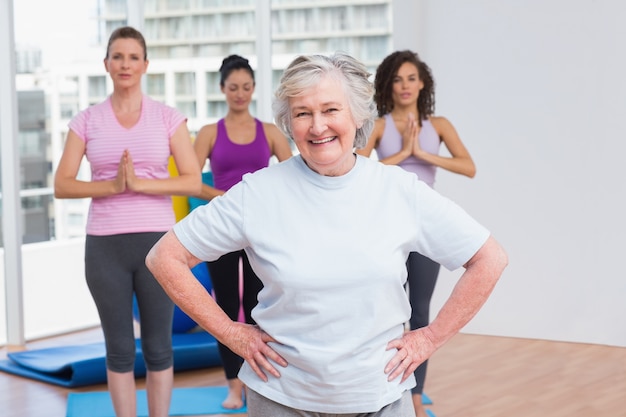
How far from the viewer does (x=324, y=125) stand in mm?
2027

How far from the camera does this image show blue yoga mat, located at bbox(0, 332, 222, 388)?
488 centimetres

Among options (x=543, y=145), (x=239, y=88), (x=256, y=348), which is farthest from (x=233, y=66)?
→ (x=256, y=348)

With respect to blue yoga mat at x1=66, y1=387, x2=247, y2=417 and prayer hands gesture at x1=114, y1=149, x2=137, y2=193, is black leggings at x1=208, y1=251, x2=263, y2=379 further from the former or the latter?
prayer hands gesture at x1=114, y1=149, x2=137, y2=193

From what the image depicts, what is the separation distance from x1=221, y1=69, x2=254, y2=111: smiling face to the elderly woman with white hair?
231cm

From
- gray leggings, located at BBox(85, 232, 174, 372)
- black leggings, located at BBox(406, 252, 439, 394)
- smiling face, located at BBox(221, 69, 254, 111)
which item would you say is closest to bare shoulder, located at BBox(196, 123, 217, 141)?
smiling face, located at BBox(221, 69, 254, 111)

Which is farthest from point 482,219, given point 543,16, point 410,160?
point 410,160

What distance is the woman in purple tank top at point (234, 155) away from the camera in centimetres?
430

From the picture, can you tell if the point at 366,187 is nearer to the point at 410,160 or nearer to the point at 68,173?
the point at 68,173

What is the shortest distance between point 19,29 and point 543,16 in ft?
10.0

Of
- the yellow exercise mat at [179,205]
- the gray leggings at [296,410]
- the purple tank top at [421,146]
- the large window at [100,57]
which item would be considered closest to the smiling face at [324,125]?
the gray leggings at [296,410]

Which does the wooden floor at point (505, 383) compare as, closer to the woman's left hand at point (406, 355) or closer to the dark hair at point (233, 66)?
the dark hair at point (233, 66)

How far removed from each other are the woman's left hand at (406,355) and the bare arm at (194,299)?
25cm

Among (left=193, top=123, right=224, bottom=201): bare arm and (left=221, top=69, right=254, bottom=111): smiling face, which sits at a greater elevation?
(left=221, top=69, right=254, bottom=111): smiling face

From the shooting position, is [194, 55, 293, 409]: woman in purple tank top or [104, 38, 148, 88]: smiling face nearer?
[104, 38, 148, 88]: smiling face
